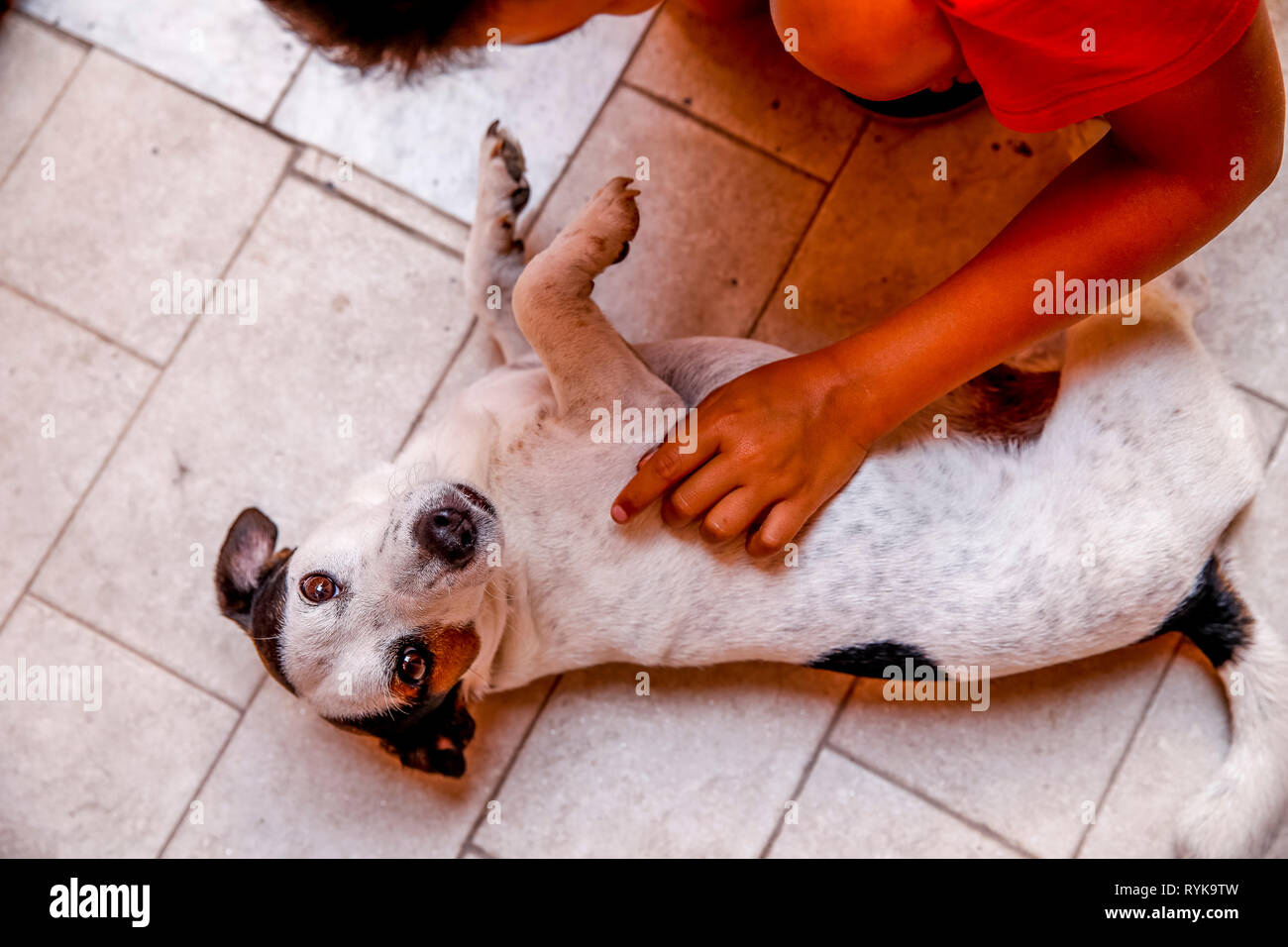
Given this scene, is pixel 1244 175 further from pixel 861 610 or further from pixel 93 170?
pixel 93 170

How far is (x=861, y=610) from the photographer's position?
215cm

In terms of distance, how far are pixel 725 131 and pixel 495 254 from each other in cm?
79

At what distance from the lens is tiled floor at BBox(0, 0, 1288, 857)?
2.68m

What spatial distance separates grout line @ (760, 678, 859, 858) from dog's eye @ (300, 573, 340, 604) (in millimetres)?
1409

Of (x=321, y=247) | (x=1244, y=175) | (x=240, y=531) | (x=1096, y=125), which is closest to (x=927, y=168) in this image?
(x=1096, y=125)

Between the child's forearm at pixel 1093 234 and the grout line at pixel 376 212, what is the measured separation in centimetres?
129

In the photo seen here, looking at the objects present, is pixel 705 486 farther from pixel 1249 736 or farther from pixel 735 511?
pixel 1249 736

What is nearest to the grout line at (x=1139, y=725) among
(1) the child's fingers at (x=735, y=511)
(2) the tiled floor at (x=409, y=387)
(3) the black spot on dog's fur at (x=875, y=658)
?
(2) the tiled floor at (x=409, y=387)

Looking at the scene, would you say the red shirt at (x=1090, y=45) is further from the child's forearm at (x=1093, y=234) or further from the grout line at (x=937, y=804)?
the grout line at (x=937, y=804)

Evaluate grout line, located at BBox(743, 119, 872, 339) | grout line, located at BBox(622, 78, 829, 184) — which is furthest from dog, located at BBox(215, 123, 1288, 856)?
grout line, located at BBox(622, 78, 829, 184)

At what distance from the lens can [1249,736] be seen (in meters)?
2.43

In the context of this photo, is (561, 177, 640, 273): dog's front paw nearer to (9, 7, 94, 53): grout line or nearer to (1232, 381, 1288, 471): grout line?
(1232, 381, 1288, 471): grout line

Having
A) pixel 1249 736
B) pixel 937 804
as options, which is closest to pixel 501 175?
pixel 937 804

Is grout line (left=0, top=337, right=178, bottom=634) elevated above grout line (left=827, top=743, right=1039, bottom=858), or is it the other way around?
grout line (left=0, top=337, right=178, bottom=634)
